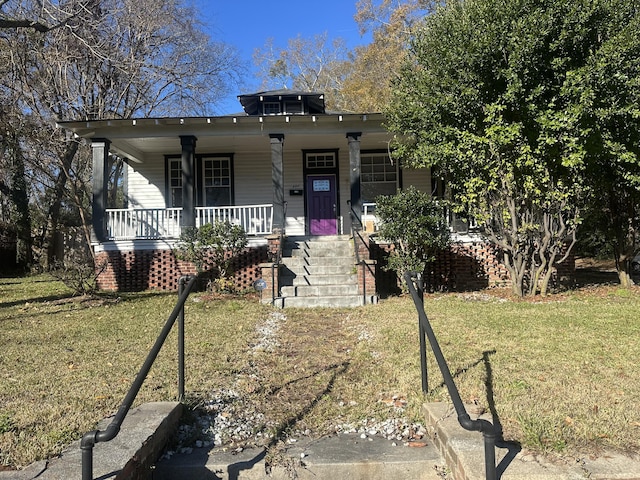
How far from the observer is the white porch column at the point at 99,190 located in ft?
34.4

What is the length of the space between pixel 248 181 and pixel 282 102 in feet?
9.05

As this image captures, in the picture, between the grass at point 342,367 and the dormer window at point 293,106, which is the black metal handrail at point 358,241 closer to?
the grass at point 342,367

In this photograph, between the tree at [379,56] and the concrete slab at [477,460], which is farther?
the tree at [379,56]

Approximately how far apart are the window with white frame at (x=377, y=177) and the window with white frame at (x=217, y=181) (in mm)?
3871

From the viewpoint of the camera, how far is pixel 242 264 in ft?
33.9

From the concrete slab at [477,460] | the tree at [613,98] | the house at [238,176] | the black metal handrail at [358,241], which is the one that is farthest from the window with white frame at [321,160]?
the concrete slab at [477,460]

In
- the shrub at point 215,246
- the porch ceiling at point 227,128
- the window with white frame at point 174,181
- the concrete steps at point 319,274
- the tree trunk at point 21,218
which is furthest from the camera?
the tree trunk at point 21,218

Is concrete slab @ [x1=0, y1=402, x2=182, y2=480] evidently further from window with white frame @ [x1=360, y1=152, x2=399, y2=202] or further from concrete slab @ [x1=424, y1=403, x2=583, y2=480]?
window with white frame @ [x1=360, y1=152, x2=399, y2=202]

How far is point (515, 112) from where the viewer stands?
768 centimetres

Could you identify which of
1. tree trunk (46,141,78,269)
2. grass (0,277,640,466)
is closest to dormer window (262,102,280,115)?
grass (0,277,640,466)

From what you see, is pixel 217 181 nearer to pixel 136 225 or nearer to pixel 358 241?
pixel 136 225

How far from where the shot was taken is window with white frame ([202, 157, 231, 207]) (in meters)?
13.0

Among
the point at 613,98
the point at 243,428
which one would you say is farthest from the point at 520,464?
the point at 613,98

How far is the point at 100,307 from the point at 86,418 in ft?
18.0
